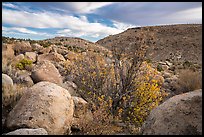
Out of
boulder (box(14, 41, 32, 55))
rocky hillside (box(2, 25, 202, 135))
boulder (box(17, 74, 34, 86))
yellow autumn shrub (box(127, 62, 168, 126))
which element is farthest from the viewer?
boulder (box(14, 41, 32, 55))

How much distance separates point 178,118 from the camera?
4.21m

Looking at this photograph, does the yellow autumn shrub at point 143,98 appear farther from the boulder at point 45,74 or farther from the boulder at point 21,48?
the boulder at point 21,48

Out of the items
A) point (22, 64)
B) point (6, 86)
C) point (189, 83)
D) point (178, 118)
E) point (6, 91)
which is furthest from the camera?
point (189, 83)

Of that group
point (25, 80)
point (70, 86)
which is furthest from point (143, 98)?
point (25, 80)

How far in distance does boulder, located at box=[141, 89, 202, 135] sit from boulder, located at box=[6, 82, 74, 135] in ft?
5.90

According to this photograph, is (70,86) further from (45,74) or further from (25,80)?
(25,80)

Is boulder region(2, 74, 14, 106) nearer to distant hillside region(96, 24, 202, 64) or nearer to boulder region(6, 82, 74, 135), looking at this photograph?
boulder region(6, 82, 74, 135)

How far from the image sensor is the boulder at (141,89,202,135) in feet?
13.3

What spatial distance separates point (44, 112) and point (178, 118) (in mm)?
2531

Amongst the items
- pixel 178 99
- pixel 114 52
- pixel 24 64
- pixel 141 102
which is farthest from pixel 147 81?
pixel 24 64

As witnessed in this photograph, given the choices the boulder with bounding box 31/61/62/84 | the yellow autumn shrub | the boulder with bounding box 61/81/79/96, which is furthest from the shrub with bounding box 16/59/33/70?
the yellow autumn shrub

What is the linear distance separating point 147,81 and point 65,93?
2.64 metres

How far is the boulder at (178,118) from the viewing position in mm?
4051

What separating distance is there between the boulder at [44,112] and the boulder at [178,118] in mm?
1799
